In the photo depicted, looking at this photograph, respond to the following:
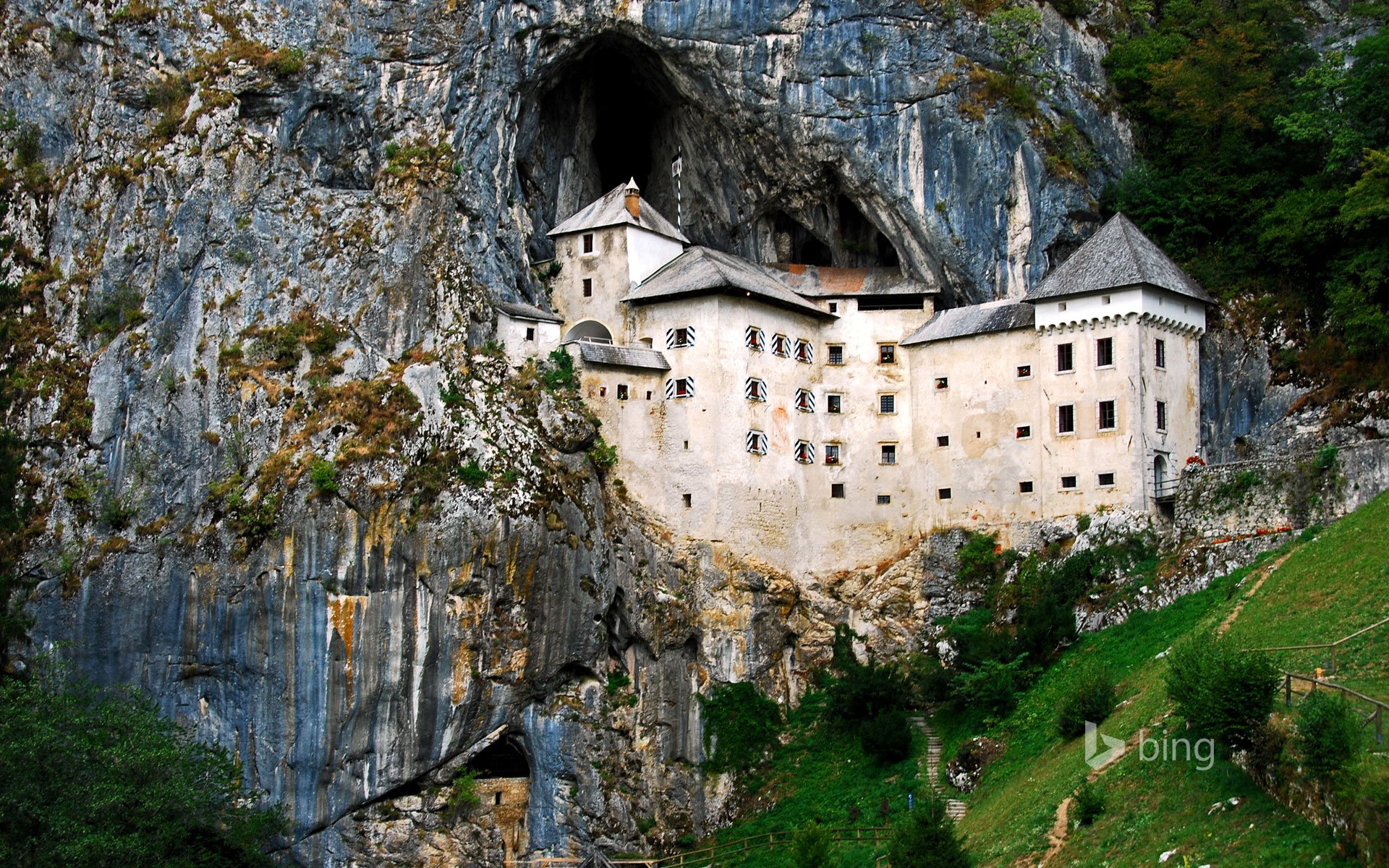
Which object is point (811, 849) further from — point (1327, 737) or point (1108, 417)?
point (1108, 417)

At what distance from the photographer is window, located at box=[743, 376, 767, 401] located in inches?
2586

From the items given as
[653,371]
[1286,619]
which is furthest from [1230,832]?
[653,371]

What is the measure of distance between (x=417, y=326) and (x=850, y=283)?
60.6ft

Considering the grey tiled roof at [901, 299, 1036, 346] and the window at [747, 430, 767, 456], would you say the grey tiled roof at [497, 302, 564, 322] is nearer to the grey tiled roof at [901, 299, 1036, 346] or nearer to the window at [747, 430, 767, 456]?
the window at [747, 430, 767, 456]

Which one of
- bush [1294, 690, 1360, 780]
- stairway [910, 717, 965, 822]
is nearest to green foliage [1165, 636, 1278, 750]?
bush [1294, 690, 1360, 780]

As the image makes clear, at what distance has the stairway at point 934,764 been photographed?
177 feet

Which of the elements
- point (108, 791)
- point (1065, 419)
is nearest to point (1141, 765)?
point (1065, 419)

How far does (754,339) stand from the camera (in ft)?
218

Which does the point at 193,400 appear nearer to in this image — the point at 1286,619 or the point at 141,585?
the point at 141,585

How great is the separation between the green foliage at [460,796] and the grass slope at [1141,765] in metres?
9.48

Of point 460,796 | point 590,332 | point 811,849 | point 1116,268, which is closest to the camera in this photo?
point 811,849

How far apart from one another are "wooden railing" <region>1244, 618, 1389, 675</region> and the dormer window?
28164 mm

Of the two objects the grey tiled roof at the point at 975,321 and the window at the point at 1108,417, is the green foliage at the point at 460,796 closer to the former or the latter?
the grey tiled roof at the point at 975,321

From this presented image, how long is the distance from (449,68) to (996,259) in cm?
2370
